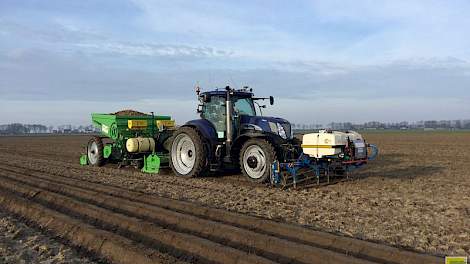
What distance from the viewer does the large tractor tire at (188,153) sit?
1095 centimetres

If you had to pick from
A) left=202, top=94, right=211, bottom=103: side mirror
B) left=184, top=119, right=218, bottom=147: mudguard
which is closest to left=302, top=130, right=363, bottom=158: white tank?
left=184, top=119, right=218, bottom=147: mudguard

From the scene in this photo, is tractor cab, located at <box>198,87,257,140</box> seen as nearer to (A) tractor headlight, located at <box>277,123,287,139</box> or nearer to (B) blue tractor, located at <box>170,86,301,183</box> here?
(B) blue tractor, located at <box>170,86,301,183</box>

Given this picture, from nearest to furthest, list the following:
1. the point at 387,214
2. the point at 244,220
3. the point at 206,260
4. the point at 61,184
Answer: the point at 206,260 → the point at 244,220 → the point at 387,214 → the point at 61,184

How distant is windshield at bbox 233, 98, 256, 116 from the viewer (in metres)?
11.1

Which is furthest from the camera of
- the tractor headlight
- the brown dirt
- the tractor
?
the tractor headlight

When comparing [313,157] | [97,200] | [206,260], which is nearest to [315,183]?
[313,157]

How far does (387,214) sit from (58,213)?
538 cm

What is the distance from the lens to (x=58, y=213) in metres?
7.06

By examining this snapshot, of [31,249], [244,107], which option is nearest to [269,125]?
[244,107]

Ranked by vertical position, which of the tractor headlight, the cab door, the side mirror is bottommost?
the tractor headlight

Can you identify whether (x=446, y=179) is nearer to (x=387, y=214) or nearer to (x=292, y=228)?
(x=387, y=214)

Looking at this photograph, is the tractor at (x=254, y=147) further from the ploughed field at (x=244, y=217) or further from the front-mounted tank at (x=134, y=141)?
the front-mounted tank at (x=134, y=141)

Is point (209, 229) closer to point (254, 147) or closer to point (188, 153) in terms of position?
point (254, 147)

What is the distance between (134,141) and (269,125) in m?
4.80
